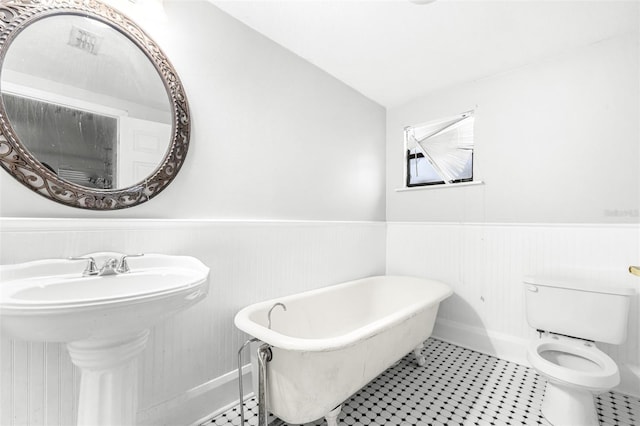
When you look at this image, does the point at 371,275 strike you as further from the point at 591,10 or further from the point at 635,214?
the point at 591,10

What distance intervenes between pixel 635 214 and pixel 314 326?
2.23 metres

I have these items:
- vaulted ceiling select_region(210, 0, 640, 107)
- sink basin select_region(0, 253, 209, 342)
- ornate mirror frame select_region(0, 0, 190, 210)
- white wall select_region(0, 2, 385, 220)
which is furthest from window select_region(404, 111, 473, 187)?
Answer: sink basin select_region(0, 253, 209, 342)

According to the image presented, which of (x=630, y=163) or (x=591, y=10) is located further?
(x=630, y=163)

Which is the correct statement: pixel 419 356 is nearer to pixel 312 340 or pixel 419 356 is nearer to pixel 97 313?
pixel 312 340

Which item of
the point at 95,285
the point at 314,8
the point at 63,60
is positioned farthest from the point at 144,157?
the point at 314,8

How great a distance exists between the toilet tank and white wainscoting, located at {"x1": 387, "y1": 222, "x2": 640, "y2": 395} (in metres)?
0.22

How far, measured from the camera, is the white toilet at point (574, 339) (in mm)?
1431

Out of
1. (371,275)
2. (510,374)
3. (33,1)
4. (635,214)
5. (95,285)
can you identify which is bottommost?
(510,374)

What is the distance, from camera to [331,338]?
4.20 feet

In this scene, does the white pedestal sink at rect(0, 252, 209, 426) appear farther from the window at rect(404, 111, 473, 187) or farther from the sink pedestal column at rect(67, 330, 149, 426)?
the window at rect(404, 111, 473, 187)

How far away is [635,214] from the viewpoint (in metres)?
1.82

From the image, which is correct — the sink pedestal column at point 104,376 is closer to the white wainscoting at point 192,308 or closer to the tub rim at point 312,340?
the white wainscoting at point 192,308

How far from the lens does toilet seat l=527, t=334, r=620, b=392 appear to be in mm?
1365

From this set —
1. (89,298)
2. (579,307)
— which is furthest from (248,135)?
(579,307)
